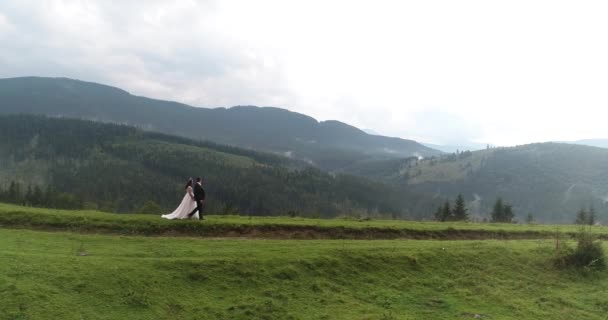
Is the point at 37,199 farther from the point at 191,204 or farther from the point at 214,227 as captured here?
the point at 214,227

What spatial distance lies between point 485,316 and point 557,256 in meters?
9.03

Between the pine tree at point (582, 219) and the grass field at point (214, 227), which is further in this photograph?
the pine tree at point (582, 219)

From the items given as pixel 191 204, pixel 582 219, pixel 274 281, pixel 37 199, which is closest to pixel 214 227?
pixel 191 204

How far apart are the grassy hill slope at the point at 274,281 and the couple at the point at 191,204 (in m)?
4.20

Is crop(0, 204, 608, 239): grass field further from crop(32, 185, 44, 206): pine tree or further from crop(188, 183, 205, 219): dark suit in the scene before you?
crop(32, 185, 44, 206): pine tree

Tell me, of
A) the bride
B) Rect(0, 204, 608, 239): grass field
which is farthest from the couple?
Rect(0, 204, 608, 239): grass field

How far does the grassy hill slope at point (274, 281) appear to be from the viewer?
12.9 meters

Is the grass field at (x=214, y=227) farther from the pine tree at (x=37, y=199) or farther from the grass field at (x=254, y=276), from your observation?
the pine tree at (x=37, y=199)

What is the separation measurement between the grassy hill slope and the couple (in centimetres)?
420

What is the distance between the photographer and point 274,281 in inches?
614

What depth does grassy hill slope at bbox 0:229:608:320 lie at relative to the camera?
12.9 metres

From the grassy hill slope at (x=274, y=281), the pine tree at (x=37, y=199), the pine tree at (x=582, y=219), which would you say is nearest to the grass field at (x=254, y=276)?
the grassy hill slope at (x=274, y=281)

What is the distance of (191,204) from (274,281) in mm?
10100

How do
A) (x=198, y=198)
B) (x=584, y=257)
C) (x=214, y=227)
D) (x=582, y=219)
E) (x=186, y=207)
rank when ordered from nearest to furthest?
(x=584, y=257)
(x=214, y=227)
(x=186, y=207)
(x=198, y=198)
(x=582, y=219)
